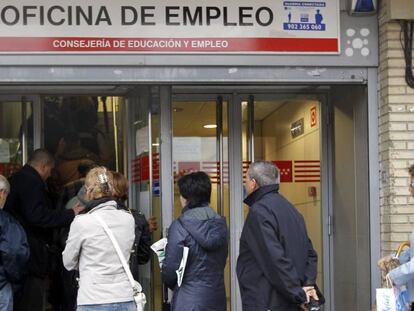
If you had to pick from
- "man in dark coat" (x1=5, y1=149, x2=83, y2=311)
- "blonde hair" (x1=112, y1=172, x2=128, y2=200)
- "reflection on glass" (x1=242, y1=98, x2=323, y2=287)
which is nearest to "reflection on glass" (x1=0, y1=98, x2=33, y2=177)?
"man in dark coat" (x1=5, y1=149, x2=83, y2=311)

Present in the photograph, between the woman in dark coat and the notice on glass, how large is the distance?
8.91 feet

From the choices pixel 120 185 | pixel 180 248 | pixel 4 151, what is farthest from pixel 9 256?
pixel 4 151

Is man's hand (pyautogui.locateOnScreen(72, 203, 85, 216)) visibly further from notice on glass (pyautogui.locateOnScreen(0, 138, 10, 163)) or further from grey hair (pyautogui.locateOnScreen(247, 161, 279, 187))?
grey hair (pyautogui.locateOnScreen(247, 161, 279, 187))

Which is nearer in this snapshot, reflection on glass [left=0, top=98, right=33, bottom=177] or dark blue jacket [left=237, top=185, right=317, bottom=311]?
dark blue jacket [left=237, top=185, right=317, bottom=311]

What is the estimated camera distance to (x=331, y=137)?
704cm

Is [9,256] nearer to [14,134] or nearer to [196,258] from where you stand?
[196,258]

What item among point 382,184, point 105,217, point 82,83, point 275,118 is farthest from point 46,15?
point 382,184

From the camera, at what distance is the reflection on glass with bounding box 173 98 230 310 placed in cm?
705

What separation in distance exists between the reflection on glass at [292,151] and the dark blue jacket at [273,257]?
7.29 feet

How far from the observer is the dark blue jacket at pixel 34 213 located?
6.14m

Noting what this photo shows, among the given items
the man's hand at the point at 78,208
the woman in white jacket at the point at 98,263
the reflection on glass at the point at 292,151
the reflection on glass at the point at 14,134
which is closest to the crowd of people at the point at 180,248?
the woman in white jacket at the point at 98,263

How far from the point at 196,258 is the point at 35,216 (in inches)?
67.6

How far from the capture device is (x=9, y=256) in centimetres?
513

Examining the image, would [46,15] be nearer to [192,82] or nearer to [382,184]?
[192,82]
